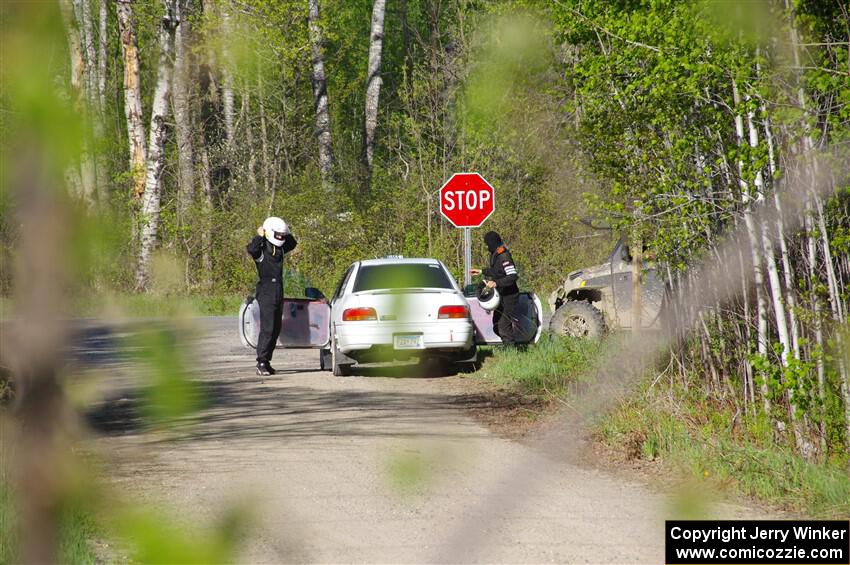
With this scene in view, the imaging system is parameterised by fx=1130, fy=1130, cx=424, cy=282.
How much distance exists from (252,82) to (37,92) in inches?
30.6

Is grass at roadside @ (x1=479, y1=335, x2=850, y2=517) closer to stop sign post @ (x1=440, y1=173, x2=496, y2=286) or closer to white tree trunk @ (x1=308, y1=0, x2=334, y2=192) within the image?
stop sign post @ (x1=440, y1=173, x2=496, y2=286)

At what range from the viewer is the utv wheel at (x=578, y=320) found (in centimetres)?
1759

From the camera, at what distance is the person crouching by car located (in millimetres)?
15859

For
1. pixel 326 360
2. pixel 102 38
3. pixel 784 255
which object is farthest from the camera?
pixel 326 360

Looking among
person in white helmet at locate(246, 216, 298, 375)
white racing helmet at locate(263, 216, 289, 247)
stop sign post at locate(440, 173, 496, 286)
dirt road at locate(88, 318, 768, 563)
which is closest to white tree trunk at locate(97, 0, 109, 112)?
dirt road at locate(88, 318, 768, 563)

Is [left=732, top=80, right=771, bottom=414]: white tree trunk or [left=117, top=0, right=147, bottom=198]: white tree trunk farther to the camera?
[left=732, top=80, right=771, bottom=414]: white tree trunk

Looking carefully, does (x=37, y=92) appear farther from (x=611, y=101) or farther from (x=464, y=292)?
(x=464, y=292)

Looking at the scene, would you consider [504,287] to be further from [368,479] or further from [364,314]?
[364,314]

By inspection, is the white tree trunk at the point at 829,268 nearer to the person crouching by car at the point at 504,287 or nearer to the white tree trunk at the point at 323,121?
the person crouching by car at the point at 504,287

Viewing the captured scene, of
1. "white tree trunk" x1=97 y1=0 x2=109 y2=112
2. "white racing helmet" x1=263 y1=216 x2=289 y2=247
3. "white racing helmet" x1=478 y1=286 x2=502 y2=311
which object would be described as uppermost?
"white racing helmet" x1=263 y1=216 x2=289 y2=247

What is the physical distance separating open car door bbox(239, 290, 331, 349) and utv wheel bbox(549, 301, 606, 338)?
3.84m

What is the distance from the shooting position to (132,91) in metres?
1.44

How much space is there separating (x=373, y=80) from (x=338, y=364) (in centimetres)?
2544

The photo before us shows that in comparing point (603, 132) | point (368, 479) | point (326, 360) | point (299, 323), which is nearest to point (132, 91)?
point (368, 479)
